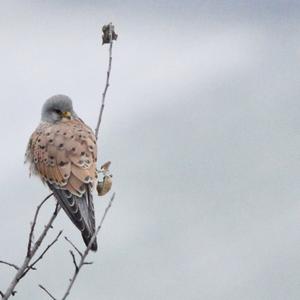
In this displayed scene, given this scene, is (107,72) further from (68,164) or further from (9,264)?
(68,164)

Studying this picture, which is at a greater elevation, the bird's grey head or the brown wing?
the bird's grey head

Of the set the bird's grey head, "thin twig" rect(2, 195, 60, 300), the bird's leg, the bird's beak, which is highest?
the bird's grey head

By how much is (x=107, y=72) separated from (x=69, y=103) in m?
2.03

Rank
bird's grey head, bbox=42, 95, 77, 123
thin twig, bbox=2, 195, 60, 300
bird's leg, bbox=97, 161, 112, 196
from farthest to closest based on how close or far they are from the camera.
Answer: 1. bird's grey head, bbox=42, 95, 77, 123
2. bird's leg, bbox=97, 161, 112, 196
3. thin twig, bbox=2, 195, 60, 300

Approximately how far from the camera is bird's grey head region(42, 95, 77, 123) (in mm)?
5941

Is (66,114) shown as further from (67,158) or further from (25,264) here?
(25,264)

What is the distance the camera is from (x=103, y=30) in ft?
15.2

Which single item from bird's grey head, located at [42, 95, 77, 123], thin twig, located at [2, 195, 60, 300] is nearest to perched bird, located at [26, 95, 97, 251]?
bird's grey head, located at [42, 95, 77, 123]

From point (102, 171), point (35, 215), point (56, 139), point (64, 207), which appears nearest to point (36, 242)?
point (35, 215)

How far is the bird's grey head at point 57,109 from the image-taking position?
594 centimetres

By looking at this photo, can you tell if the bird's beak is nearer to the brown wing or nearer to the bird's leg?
the brown wing

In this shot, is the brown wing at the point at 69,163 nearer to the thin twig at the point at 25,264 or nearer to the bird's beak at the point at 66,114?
the bird's beak at the point at 66,114

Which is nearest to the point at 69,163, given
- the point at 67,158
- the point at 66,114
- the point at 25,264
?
the point at 67,158

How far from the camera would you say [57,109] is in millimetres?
6000
